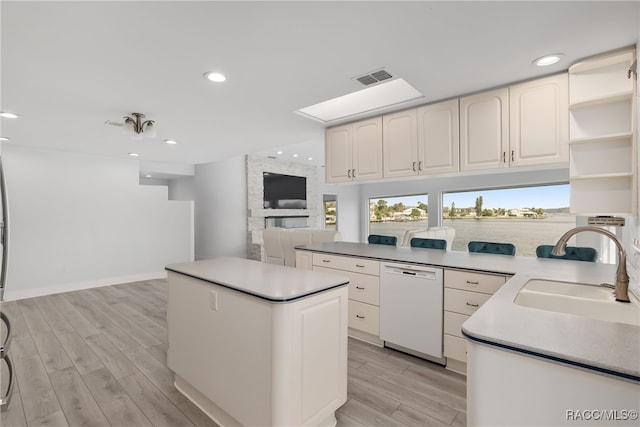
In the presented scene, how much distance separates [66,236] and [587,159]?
6.69m

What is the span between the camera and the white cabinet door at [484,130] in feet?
8.41

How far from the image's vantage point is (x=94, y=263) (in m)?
5.05

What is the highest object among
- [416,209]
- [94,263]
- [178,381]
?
[416,209]

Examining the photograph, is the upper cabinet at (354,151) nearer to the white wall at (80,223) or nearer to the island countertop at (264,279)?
the island countertop at (264,279)

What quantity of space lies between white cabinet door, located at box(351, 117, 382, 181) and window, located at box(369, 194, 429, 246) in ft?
12.7

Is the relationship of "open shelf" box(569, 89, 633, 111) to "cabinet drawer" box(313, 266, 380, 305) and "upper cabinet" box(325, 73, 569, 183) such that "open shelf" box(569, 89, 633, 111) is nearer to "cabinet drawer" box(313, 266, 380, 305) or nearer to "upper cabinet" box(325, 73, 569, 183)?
"upper cabinet" box(325, 73, 569, 183)

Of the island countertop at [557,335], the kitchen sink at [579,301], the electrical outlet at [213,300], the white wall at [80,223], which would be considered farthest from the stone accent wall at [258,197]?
the island countertop at [557,335]

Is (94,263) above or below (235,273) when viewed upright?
below

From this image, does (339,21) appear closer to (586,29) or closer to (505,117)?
(586,29)

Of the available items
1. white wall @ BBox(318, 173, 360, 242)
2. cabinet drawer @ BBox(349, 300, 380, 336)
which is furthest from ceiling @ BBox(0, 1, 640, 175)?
white wall @ BBox(318, 173, 360, 242)

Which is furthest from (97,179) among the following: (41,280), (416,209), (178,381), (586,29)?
(416,209)

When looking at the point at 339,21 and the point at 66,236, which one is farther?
the point at 66,236

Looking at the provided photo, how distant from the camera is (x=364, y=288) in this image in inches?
111

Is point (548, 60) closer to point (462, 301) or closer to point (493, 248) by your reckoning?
point (493, 248)
